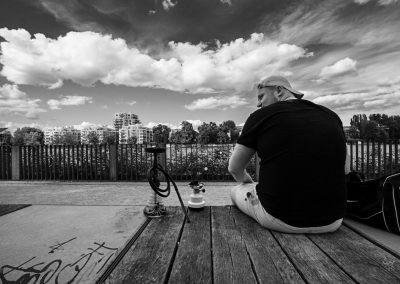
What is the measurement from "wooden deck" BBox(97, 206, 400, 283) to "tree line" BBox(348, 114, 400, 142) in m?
77.5

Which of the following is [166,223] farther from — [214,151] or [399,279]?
[214,151]

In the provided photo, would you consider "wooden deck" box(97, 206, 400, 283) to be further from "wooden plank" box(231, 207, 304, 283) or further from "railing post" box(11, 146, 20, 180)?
"railing post" box(11, 146, 20, 180)

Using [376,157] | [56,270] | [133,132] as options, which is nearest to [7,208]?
[56,270]

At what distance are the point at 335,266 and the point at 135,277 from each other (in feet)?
3.06

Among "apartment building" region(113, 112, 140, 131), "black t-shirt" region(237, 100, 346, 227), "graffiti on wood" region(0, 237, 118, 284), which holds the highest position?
"apartment building" region(113, 112, 140, 131)

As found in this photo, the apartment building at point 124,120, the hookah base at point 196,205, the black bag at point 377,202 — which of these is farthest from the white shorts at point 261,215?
the apartment building at point 124,120

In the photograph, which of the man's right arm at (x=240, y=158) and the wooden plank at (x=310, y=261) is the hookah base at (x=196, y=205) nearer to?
the man's right arm at (x=240, y=158)

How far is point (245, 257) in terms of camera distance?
1.30 meters

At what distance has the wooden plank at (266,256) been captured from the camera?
→ 1.11 meters

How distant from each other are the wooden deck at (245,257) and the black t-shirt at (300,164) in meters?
0.16

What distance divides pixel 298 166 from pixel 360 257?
22.2 inches

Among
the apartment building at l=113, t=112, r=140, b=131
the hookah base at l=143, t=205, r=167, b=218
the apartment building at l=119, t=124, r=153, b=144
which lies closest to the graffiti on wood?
the hookah base at l=143, t=205, r=167, b=218

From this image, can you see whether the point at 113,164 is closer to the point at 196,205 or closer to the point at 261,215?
the point at 196,205

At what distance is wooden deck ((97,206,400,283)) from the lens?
3.64 feet
